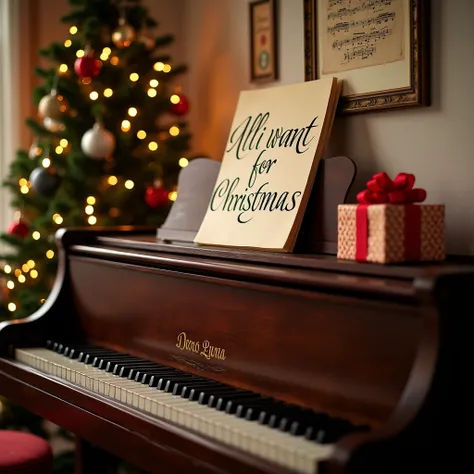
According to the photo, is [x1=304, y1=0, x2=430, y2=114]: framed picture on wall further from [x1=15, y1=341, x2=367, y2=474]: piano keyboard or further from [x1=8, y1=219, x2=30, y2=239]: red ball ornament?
[x1=8, y1=219, x2=30, y2=239]: red ball ornament

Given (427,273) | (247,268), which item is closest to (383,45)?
(247,268)

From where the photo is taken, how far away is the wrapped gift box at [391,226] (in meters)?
1.80

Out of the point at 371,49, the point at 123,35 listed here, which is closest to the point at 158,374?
the point at 371,49

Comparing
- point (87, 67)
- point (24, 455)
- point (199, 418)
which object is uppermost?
point (87, 67)

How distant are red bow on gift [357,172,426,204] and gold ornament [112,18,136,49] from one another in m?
1.69

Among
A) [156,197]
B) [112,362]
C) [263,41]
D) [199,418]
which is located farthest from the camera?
[156,197]

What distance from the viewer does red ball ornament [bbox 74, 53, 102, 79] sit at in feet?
10.1

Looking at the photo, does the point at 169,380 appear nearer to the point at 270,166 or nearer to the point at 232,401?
the point at 232,401

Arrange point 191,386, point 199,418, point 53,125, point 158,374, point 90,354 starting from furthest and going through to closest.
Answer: point 53,125, point 90,354, point 158,374, point 191,386, point 199,418

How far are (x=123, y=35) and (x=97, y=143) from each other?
50 cm

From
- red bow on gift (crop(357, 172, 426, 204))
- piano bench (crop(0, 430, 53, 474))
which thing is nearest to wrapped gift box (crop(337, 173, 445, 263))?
red bow on gift (crop(357, 172, 426, 204))

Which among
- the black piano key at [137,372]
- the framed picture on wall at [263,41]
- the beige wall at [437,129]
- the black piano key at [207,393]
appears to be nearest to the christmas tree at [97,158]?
the framed picture on wall at [263,41]

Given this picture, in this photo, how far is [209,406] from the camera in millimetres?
1868

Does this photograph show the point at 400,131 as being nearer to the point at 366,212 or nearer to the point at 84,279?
the point at 366,212
